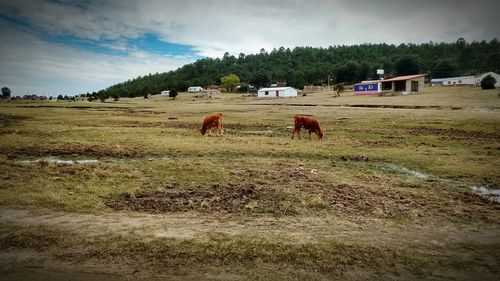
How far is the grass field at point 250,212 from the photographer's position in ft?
22.4

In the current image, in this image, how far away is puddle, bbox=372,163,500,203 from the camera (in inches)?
476

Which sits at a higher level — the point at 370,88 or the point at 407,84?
the point at 407,84

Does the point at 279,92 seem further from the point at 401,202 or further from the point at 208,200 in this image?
the point at 208,200

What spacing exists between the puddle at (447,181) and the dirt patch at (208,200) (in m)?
6.78

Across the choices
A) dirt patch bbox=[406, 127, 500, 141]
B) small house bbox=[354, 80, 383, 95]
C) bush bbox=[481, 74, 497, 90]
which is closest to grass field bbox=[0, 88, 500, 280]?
dirt patch bbox=[406, 127, 500, 141]

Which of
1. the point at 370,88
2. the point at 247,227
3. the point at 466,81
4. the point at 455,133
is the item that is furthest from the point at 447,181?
the point at 466,81

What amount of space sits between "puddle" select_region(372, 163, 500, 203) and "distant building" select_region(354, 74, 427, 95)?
63.8 m

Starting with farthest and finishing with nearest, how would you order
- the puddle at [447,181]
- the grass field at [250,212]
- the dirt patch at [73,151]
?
the dirt patch at [73,151]
the puddle at [447,181]
the grass field at [250,212]

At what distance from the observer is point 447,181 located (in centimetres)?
1384

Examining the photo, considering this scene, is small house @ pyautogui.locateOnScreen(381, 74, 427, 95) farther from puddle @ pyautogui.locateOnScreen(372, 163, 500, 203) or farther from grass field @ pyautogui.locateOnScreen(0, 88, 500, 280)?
puddle @ pyautogui.locateOnScreen(372, 163, 500, 203)

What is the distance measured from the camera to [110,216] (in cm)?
938

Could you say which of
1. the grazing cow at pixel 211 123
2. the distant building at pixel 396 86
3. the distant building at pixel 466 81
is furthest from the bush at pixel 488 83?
the grazing cow at pixel 211 123

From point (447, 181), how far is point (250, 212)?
876cm

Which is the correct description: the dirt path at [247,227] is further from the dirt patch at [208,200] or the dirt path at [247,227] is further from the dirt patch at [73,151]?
the dirt patch at [73,151]
